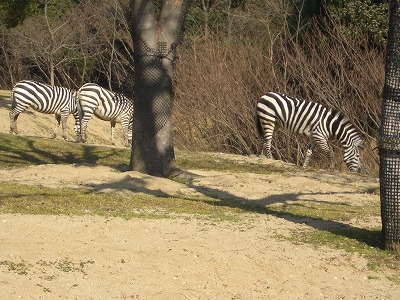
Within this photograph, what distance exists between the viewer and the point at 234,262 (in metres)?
8.98

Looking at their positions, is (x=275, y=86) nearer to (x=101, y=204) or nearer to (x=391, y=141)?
(x=101, y=204)

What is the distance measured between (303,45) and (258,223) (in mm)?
14949

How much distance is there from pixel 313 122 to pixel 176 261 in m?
12.2

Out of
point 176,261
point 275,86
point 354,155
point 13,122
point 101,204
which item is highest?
point 275,86

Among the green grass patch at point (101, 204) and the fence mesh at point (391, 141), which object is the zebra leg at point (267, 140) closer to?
the green grass patch at point (101, 204)

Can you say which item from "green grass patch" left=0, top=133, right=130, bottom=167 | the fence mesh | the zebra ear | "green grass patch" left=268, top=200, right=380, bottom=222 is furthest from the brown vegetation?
the fence mesh

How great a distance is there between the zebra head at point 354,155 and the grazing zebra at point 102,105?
7557 millimetres

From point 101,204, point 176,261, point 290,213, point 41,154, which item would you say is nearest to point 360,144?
point 41,154

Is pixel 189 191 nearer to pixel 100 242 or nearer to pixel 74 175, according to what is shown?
pixel 74 175

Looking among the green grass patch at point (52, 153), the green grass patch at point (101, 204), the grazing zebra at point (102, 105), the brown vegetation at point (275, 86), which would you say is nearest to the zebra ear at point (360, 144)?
the brown vegetation at point (275, 86)

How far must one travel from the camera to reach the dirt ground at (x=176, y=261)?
8.05 m

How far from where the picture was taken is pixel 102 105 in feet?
83.8

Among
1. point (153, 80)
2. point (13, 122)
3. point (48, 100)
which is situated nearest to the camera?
point (153, 80)

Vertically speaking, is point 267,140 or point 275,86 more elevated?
point 275,86
